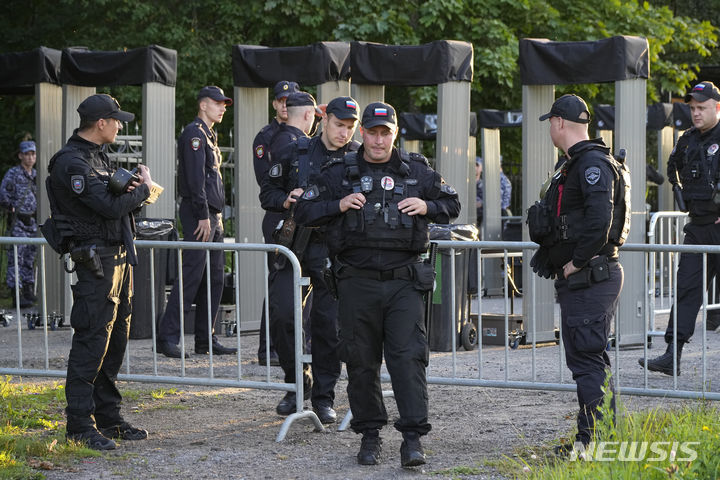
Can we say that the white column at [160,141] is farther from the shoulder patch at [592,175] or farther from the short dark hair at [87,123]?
the shoulder patch at [592,175]

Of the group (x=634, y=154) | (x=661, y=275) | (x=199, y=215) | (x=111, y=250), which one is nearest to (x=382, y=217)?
(x=111, y=250)

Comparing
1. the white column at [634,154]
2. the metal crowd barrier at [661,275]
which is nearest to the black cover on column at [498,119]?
the metal crowd barrier at [661,275]

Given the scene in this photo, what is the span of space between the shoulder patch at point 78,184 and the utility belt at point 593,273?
9.14 feet

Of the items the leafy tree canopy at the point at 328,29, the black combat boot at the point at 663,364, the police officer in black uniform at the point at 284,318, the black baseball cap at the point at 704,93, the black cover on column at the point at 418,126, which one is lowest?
the black combat boot at the point at 663,364

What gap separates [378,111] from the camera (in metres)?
5.96

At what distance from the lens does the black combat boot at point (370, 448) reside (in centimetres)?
611

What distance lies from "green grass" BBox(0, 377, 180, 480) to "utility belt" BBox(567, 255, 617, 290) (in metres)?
2.85

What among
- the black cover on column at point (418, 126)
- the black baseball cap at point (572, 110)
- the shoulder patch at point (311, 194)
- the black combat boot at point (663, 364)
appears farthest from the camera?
the black cover on column at point (418, 126)

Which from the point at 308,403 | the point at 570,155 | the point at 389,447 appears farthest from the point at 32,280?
the point at 570,155

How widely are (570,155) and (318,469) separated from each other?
7.13 ft

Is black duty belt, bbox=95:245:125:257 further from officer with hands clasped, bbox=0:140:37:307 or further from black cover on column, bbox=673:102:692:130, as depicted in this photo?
black cover on column, bbox=673:102:692:130

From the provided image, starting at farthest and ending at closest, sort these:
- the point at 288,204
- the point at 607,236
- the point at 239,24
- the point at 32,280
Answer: the point at 239,24
the point at 32,280
the point at 288,204
the point at 607,236

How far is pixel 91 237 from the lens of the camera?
21.4ft

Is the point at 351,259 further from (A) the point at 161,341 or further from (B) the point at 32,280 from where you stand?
(B) the point at 32,280
